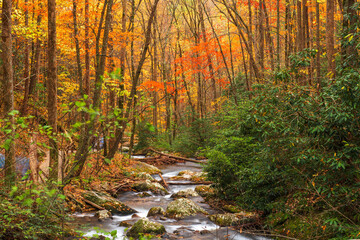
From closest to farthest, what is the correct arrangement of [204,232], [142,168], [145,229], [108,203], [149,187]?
[145,229] → [204,232] → [108,203] → [149,187] → [142,168]

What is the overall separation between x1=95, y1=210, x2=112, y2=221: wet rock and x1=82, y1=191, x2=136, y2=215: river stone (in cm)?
37

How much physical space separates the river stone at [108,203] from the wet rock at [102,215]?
1.23 ft

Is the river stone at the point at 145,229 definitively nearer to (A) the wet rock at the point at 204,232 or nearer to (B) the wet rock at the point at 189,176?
(A) the wet rock at the point at 204,232

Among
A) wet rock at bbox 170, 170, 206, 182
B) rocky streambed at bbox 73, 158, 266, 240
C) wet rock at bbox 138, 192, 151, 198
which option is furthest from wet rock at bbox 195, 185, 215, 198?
wet rock at bbox 138, 192, 151, 198

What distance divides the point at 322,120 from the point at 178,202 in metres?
5.51

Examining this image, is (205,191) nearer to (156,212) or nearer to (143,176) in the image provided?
(156,212)

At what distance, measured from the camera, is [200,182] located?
1270 cm

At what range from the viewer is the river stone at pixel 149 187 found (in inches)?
453

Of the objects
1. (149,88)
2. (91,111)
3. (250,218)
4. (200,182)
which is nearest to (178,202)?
(250,218)

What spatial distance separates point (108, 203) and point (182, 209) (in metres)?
2.43

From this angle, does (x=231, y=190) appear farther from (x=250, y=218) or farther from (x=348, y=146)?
(x=348, y=146)

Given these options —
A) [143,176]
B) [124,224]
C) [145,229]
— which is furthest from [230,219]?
[143,176]

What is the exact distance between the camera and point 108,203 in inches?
360

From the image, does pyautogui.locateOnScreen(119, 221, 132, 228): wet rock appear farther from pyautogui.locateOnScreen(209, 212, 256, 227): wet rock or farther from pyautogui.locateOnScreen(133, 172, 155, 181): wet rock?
pyautogui.locateOnScreen(133, 172, 155, 181): wet rock
